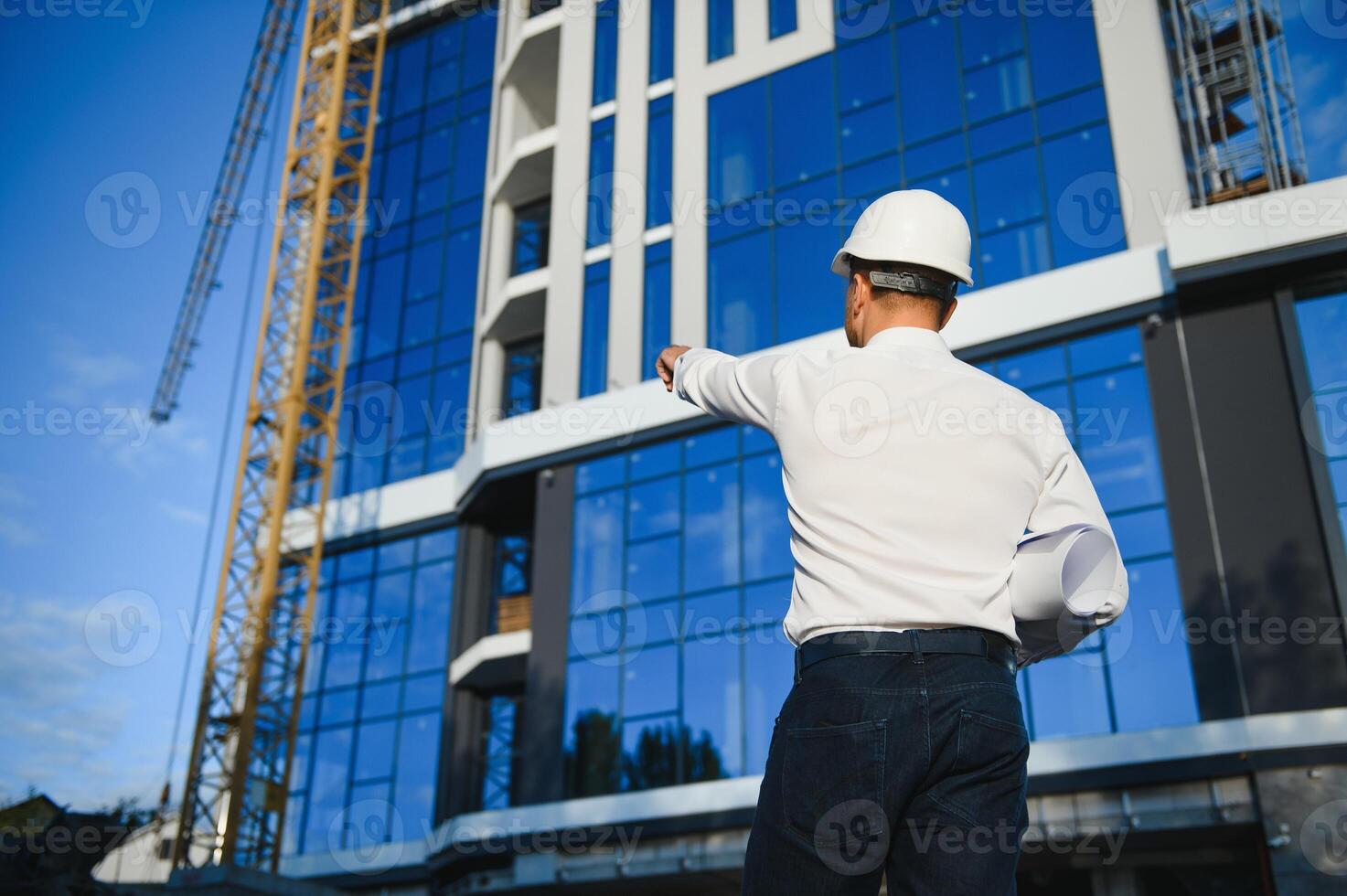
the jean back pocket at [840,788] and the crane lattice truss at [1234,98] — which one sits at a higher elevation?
the crane lattice truss at [1234,98]

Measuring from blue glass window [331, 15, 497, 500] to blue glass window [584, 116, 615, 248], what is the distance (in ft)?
18.2

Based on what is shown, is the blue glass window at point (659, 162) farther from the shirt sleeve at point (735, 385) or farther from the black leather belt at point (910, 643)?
the black leather belt at point (910, 643)

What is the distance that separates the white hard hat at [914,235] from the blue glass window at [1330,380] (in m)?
19.6

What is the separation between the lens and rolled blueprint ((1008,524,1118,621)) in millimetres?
2816

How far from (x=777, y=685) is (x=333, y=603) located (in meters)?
16.4

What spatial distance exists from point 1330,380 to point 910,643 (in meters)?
21.3

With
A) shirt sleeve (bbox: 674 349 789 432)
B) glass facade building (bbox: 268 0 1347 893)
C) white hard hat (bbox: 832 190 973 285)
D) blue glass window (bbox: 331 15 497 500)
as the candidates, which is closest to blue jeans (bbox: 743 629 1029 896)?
shirt sleeve (bbox: 674 349 789 432)

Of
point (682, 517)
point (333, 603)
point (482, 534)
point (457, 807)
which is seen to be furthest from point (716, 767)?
point (333, 603)

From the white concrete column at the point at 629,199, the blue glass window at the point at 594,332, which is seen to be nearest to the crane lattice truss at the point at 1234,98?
the white concrete column at the point at 629,199

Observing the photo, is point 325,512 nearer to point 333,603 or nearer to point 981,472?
point 333,603

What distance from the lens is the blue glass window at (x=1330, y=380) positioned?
20.6 m

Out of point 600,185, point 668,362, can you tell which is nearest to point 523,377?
point 600,185

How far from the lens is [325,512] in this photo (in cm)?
3716

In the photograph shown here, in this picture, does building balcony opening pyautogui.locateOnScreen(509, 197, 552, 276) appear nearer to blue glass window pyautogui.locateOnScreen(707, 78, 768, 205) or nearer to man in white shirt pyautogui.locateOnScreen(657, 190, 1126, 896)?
blue glass window pyautogui.locateOnScreen(707, 78, 768, 205)
